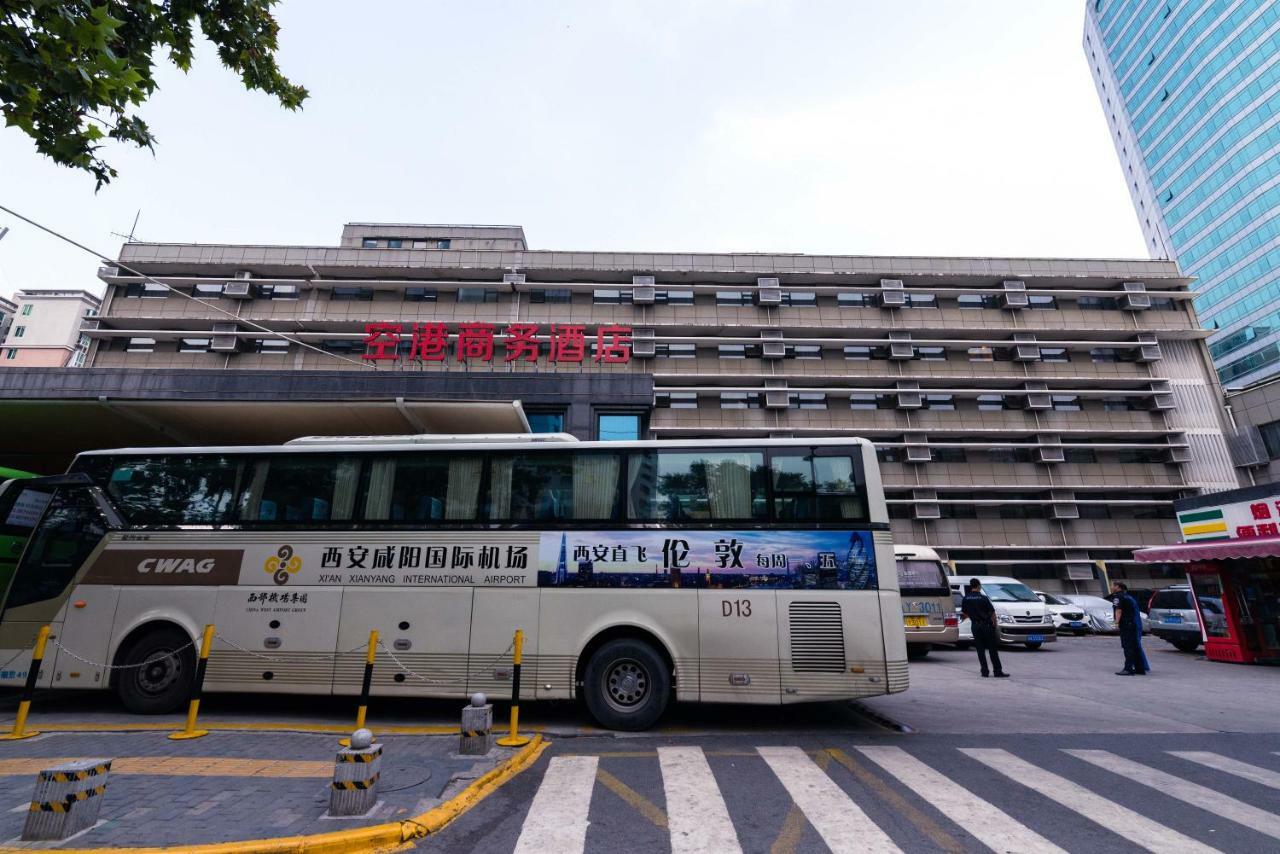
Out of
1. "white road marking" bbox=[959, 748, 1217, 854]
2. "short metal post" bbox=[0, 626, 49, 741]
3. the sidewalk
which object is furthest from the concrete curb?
"white road marking" bbox=[959, 748, 1217, 854]

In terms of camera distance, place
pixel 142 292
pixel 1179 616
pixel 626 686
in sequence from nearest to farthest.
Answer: pixel 626 686 → pixel 1179 616 → pixel 142 292

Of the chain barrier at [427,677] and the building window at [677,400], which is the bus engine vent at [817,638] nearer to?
the chain barrier at [427,677]

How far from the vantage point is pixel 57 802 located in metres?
4.09

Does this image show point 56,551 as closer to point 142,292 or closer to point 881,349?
point 881,349

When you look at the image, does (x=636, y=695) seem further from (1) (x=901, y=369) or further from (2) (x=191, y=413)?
(1) (x=901, y=369)

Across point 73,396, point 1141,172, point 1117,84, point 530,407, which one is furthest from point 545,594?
point 1117,84

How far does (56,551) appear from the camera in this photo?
8461 millimetres

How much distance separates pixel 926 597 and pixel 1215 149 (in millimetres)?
78985

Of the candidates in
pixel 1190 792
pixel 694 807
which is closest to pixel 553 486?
pixel 694 807

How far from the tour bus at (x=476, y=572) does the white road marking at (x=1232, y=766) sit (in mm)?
3101

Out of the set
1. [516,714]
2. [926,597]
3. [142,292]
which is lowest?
[516,714]

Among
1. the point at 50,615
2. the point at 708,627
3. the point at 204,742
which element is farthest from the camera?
the point at 50,615

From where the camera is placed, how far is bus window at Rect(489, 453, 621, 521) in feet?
26.4

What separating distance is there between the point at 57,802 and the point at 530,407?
14322 mm
